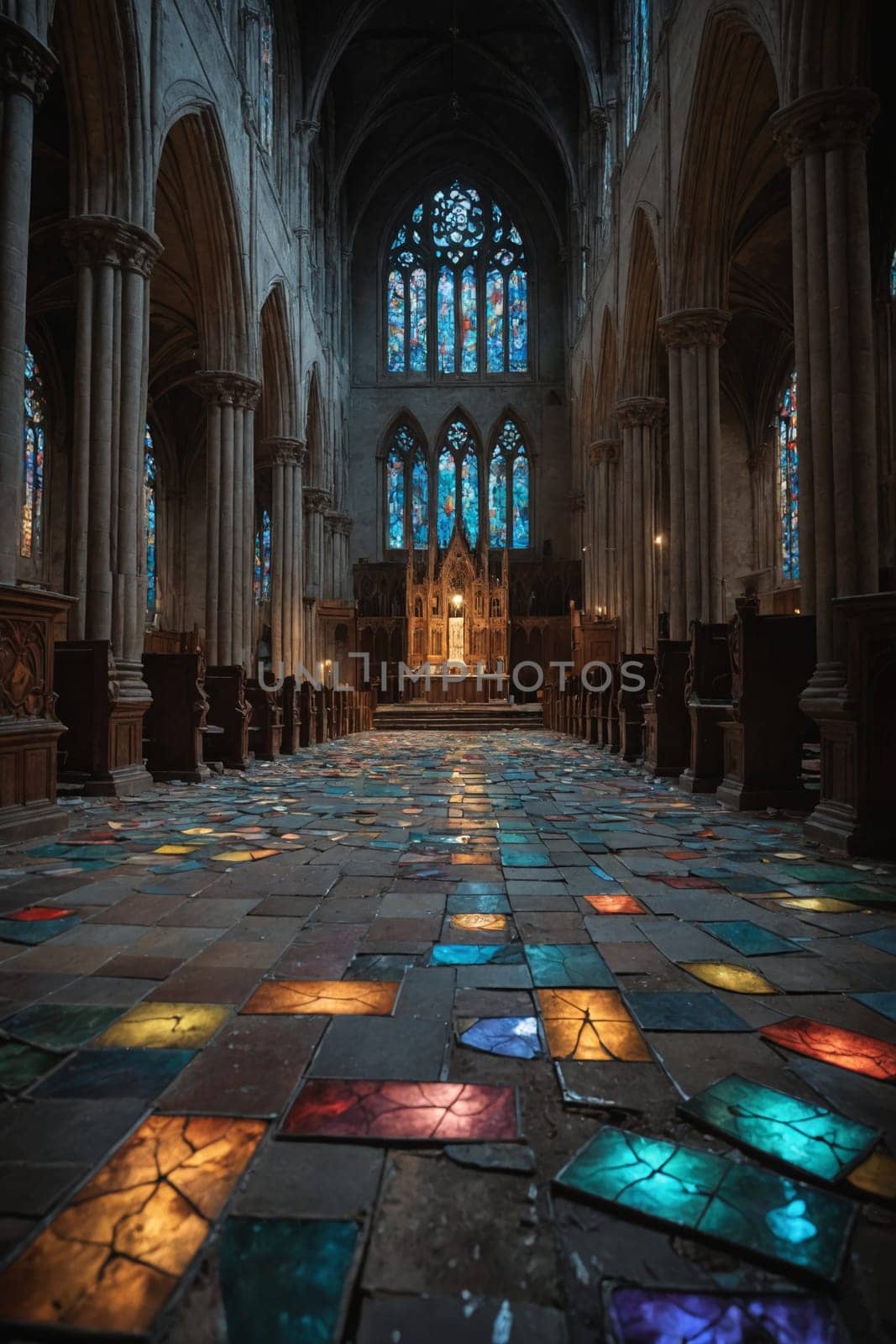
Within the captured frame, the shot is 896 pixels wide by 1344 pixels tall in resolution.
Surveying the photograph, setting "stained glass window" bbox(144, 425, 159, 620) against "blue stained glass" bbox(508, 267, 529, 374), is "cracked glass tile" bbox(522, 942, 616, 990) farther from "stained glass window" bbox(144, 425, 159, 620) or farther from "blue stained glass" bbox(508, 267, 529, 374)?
"blue stained glass" bbox(508, 267, 529, 374)

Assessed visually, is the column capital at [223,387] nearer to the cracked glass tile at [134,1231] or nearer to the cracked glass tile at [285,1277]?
the cracked glass tile at [134,1231]

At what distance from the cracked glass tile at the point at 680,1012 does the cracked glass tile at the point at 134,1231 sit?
1197mm

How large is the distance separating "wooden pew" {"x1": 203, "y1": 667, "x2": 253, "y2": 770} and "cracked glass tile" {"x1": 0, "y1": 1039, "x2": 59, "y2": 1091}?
8.09 metres

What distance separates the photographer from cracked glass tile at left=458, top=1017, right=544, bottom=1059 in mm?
2186

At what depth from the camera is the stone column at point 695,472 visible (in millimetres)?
11977

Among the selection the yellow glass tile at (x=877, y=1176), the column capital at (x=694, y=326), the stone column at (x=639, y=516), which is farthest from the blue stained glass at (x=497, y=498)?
the yellow glass tile at (x=877, y=1176)

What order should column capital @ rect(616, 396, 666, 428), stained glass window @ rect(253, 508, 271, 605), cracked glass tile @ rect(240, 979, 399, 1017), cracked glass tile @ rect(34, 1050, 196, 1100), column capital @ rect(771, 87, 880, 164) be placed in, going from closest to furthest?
cracked glass tile @ rect(34, 1050, 196, 1100) → cracked glass tile @ rect(240, 979, 399, 1017) → column capital @ rect(771, 87, 880, 164) → column capital @ rect(616, 396, 666, 428) → stained glass window @ rect(253, 508, 271, 605)

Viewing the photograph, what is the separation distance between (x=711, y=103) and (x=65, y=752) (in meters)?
12.2

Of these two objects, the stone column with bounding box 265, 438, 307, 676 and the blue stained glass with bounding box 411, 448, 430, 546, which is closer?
the stone column with bounding box 265, 438, 307, 676

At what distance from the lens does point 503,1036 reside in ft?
7.52

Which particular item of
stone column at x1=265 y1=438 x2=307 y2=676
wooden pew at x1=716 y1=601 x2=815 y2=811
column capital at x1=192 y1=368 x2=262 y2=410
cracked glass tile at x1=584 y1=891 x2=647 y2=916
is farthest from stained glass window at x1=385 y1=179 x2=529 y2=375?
cracked glass tile at x1=584 y1=891 x2=647 y2=916

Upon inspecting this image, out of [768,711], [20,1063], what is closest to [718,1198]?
[20,1063]

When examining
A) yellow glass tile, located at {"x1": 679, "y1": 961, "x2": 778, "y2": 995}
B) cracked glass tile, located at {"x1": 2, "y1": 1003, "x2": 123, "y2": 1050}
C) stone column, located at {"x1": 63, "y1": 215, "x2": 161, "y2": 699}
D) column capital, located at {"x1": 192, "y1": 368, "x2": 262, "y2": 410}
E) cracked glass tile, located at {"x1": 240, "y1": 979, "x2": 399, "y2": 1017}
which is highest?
column capital, located at {"x1": 192, "y1": 368, "x2": 262, "y2": 410}

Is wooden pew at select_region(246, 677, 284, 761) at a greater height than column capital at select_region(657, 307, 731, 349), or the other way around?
column capital at select_region(657, 307, 731, 349)
